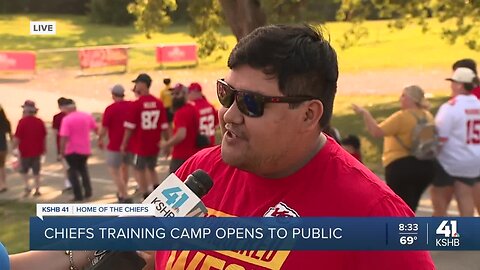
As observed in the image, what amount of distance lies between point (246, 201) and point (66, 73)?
64.4 ft

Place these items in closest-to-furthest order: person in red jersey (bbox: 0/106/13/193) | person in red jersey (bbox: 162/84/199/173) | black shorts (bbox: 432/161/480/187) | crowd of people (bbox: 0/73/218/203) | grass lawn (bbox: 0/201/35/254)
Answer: black shorts (bbox: 432/161/480/187) < grass lawn (bbox: 0/201/35/254) < person in red jersey (bbox: 162/84/199/173) < crowd of people (bbox: 0/73/218/203) < person in red jersey (bbox: 0/106/13/193)

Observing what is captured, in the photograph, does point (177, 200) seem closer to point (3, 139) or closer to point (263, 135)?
point (263, 135)

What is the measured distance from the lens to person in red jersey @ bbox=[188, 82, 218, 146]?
7980mm

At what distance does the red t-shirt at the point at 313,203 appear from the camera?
1.85m

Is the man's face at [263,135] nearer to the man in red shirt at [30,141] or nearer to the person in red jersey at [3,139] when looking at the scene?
the man in red shirt at [30,141]

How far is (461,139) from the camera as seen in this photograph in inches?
249

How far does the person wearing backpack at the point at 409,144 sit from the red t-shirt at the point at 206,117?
82.1 inches

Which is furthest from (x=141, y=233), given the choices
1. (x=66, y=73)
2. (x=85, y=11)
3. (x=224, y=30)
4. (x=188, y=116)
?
(x=66, y=73)

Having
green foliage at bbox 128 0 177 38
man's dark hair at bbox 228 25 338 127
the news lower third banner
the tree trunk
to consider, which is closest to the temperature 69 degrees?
the news lower third banner

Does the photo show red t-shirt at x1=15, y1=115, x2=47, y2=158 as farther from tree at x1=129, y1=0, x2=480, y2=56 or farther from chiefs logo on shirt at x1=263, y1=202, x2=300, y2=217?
chiefs logo on shirt at x1=263, y1=202, x2=300, y2=217

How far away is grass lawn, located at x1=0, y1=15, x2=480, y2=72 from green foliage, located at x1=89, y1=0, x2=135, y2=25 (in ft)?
0.56

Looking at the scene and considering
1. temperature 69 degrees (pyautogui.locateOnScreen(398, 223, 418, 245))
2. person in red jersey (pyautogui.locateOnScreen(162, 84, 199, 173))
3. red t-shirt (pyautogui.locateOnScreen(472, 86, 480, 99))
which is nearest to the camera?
temperature 69 degrees (pyautogui.locateOnScreen(398, 223, 418, 245))

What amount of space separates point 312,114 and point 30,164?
27.0 ft

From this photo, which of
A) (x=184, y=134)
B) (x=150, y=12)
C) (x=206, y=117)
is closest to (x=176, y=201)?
(x=184, y=134)
